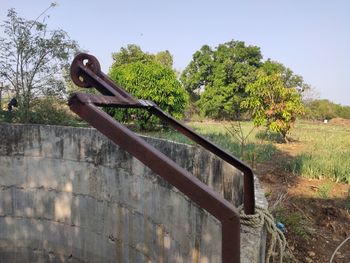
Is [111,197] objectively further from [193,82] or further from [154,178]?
[193,82]

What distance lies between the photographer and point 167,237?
292cm

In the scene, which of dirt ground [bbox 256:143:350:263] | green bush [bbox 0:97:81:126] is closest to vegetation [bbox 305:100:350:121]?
green bush [bbox 0:97:81:126]

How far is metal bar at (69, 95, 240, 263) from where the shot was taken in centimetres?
91

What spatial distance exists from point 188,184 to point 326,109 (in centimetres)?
3223

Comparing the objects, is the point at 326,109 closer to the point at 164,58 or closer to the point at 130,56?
the point at 164,58

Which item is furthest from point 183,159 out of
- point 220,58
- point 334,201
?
point 220,58

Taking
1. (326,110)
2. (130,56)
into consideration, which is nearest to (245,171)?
(130,56)

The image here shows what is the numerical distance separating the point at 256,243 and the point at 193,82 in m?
25.7

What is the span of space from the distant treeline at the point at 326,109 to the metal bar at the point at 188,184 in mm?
30098

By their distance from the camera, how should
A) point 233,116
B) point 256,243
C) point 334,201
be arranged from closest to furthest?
1. point 256,243
2. point 334,201
3. point 233,116

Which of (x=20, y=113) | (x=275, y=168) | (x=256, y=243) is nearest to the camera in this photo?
(x=256, y=243)

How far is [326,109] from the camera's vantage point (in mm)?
29672

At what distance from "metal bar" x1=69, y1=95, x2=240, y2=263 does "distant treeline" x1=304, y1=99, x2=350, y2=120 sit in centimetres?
3010

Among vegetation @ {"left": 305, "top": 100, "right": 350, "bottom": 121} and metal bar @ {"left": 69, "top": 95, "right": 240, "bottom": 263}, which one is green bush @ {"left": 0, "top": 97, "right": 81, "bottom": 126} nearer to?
metal bar @ {"left": 69, "top": 95, "right": 240, "bottom": 263}
